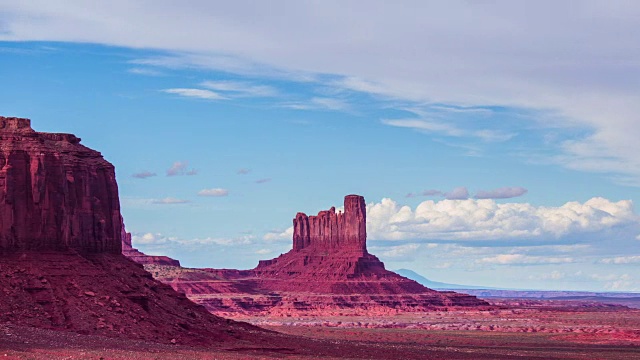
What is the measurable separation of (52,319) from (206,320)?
66.9 ft

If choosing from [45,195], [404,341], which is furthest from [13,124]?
[404,341]

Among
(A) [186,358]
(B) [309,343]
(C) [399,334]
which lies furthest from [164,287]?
(C) [399,334]

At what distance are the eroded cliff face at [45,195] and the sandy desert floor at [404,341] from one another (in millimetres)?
12351

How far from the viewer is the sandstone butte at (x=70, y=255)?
259 feet

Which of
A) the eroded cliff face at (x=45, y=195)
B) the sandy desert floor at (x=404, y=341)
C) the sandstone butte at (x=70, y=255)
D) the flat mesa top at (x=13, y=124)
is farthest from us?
the flat mesa top at (x=13, y=124)

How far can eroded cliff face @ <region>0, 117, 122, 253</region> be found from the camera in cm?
8294

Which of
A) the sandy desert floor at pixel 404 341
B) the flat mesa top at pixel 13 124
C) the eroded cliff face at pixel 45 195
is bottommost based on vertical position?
the sandy desert floor at pixel 404 341

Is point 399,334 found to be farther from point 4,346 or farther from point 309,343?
point 4,346

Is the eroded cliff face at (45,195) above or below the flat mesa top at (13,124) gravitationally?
below

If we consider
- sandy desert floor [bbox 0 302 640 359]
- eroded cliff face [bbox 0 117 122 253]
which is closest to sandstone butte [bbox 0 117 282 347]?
eroded cliff face [bbox 0 117 122 253]

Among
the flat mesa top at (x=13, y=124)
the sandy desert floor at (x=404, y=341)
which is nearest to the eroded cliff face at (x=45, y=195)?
the flat mesa top at (x=13, y=124)

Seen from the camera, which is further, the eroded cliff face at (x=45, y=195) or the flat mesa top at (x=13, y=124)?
the flat mesa top at (x=13, y=124)

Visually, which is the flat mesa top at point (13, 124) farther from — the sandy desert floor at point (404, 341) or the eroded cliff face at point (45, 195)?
the sandy desert floor at point (404, 341)

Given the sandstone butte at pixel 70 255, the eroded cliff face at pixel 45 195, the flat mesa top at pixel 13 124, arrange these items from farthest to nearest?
1. the flat mesa top at pixel 13 124
2. the eroded cliff face at pixel 45 195
3. the sandstone butte at pixel 70 255
